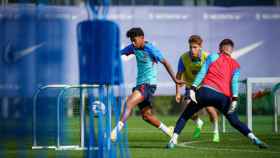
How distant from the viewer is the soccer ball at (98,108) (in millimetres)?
12148

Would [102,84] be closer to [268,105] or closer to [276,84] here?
[276,84]

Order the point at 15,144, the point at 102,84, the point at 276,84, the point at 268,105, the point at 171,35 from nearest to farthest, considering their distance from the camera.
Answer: the point at 102,84, the point at 15,144, the point at 276,84, the point at 171,35, the point at 268,105

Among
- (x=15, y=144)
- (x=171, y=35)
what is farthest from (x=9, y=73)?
(x=171, y=35)

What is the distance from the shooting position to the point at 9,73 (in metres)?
11.4

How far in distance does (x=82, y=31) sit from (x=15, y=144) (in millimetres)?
2249

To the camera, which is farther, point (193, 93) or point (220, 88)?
point (220, 88)

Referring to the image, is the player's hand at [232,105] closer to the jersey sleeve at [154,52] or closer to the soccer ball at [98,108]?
the jersey sleeve at [154,52]

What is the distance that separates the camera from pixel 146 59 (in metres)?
17.3

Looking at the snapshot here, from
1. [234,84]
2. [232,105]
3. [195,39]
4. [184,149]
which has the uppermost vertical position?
[195,39]

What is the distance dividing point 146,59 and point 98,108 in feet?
16.8

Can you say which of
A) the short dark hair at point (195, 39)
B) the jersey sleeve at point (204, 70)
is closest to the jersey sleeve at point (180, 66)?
the short dark hair at point (195, 39)

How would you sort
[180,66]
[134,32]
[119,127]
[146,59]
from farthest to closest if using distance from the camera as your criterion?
[180,66] → [146,59] → [134,32] → [119,127]

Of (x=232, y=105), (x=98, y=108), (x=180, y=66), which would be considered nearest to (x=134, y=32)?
(x=232, y=105)

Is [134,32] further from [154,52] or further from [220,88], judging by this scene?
[220,88]
